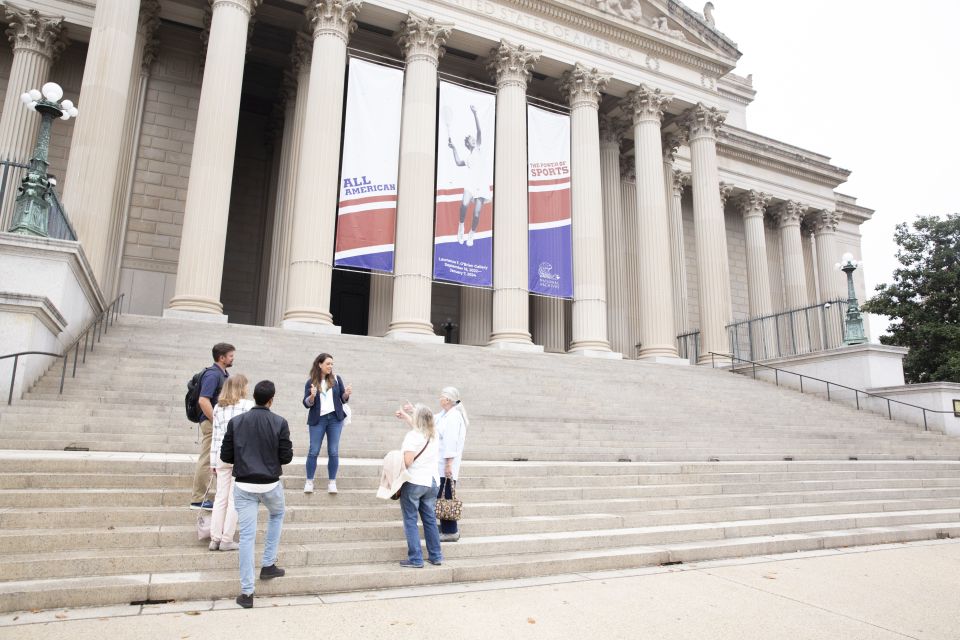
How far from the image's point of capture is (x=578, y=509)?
8.67 metres

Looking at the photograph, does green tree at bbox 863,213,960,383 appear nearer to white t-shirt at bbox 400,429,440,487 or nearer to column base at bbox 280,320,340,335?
column base at bbox 280,320,340,335

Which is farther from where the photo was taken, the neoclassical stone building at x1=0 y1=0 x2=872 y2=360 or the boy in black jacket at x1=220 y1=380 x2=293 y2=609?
the neoclassical stone building at x1=0 y1=0 x2=872 y2=360

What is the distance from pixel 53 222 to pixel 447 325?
640 inches

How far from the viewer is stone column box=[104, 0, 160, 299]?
20219 mm

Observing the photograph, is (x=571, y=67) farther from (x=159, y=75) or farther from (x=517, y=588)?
(x=517, y=588)

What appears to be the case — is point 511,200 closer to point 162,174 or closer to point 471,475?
point 162,174

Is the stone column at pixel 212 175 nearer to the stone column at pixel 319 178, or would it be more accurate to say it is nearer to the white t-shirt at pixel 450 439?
the stone column at pixel 319 178

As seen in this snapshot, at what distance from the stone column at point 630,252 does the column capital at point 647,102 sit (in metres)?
1.94

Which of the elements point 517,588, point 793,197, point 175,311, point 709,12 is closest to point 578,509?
point 517,588

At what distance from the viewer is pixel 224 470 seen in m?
5.91

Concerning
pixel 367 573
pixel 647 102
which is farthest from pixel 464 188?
pixel 367 573

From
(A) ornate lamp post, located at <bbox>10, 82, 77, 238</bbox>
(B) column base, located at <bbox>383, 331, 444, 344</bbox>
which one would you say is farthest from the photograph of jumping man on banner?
(A) ornate lamp post, located at <bbox>10, 82, 77, 238</bbox>

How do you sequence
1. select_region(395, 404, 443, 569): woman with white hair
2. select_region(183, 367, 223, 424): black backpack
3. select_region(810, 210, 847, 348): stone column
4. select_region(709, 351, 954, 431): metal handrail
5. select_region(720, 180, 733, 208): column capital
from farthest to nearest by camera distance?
select_region(810, 210, 847, 348): stone column → select_region(720, 180, 733, 208): column capital → select_region(709, 351, 954, 431): metal handrail → select_region(183, 367, 223, 424): black backpack → select_region(395, 404, 443, 569): woman with white hair

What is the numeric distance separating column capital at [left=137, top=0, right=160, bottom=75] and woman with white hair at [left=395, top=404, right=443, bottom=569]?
20.7 m
